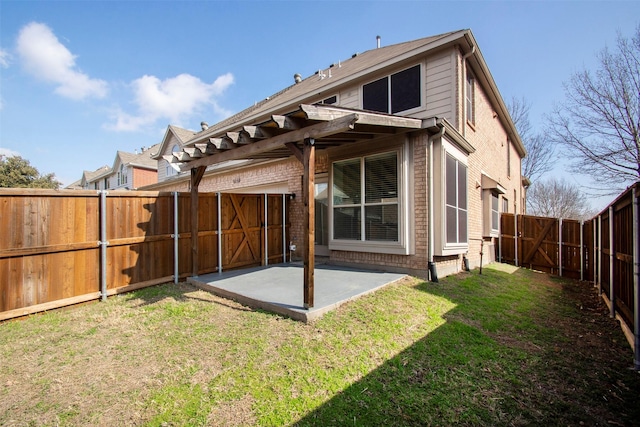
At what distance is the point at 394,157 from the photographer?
638 centimetres

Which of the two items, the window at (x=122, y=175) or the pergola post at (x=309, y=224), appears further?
the window at (x=122, y=175)

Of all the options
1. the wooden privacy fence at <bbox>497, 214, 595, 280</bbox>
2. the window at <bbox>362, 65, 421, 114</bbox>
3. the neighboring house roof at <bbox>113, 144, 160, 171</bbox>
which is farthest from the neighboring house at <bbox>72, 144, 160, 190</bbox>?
the wooden privacy fence at <bbox>497, 214, 595, 280</bbox>

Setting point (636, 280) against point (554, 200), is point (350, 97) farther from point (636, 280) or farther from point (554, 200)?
point (554, 200)

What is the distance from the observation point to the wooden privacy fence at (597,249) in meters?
3.55

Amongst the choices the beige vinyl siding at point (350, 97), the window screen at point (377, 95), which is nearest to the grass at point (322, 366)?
the window screen at point (377, 95)

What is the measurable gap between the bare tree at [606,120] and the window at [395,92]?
12.0 m

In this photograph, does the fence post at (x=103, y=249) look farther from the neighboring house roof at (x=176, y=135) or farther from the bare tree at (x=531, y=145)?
the bare tree at (x=531, y=145)

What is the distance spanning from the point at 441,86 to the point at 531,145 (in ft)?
72.7

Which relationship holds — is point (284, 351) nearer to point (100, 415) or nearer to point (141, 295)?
point (100, 415)

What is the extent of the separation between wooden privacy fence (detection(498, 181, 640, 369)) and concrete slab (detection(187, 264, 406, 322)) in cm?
325

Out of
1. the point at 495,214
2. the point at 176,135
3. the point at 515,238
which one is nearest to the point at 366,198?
the point at 495,214

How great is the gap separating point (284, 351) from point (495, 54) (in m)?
14.8

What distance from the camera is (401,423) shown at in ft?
7.88

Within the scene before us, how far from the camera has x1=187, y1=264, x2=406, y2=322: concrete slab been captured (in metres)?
4.44
